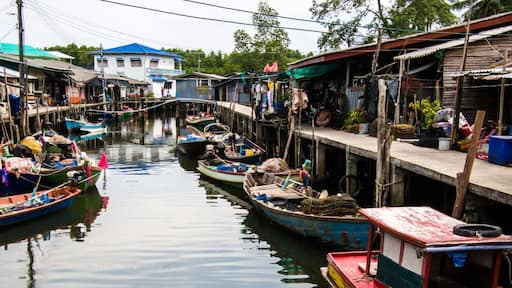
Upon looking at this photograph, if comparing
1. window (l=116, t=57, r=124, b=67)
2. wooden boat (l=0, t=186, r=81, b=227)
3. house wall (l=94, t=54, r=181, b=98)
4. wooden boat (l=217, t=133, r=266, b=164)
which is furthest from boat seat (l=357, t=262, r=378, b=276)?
window (l=116, t=57, r=124, b=67)

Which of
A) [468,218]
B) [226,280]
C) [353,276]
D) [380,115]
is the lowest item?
[226,280]

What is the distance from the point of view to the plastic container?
9.93 metres

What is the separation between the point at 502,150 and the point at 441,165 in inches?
52.2

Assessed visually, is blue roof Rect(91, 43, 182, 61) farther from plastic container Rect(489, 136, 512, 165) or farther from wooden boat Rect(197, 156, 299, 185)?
plastic container Rect(489, 136, 512, 165)

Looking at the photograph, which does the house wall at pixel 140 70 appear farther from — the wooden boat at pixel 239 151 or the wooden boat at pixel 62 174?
the wooden boat at pixel 62 174

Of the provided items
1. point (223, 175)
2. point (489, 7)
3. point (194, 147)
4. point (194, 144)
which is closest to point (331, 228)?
point (223, 175)

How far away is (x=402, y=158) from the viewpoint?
1066 centimetres

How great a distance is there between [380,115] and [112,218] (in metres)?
8.00

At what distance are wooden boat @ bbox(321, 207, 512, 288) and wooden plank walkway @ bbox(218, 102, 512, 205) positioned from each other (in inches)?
68.1

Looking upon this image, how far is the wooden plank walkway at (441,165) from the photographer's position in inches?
308

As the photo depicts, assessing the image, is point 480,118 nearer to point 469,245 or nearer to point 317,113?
point 469,245

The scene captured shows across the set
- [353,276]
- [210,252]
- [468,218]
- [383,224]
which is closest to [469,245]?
[383,224]

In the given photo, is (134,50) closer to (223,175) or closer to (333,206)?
(223,175)

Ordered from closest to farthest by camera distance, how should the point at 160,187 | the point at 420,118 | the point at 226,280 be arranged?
the point at 226,280 → the point at 420,118 → the point at 160,187
